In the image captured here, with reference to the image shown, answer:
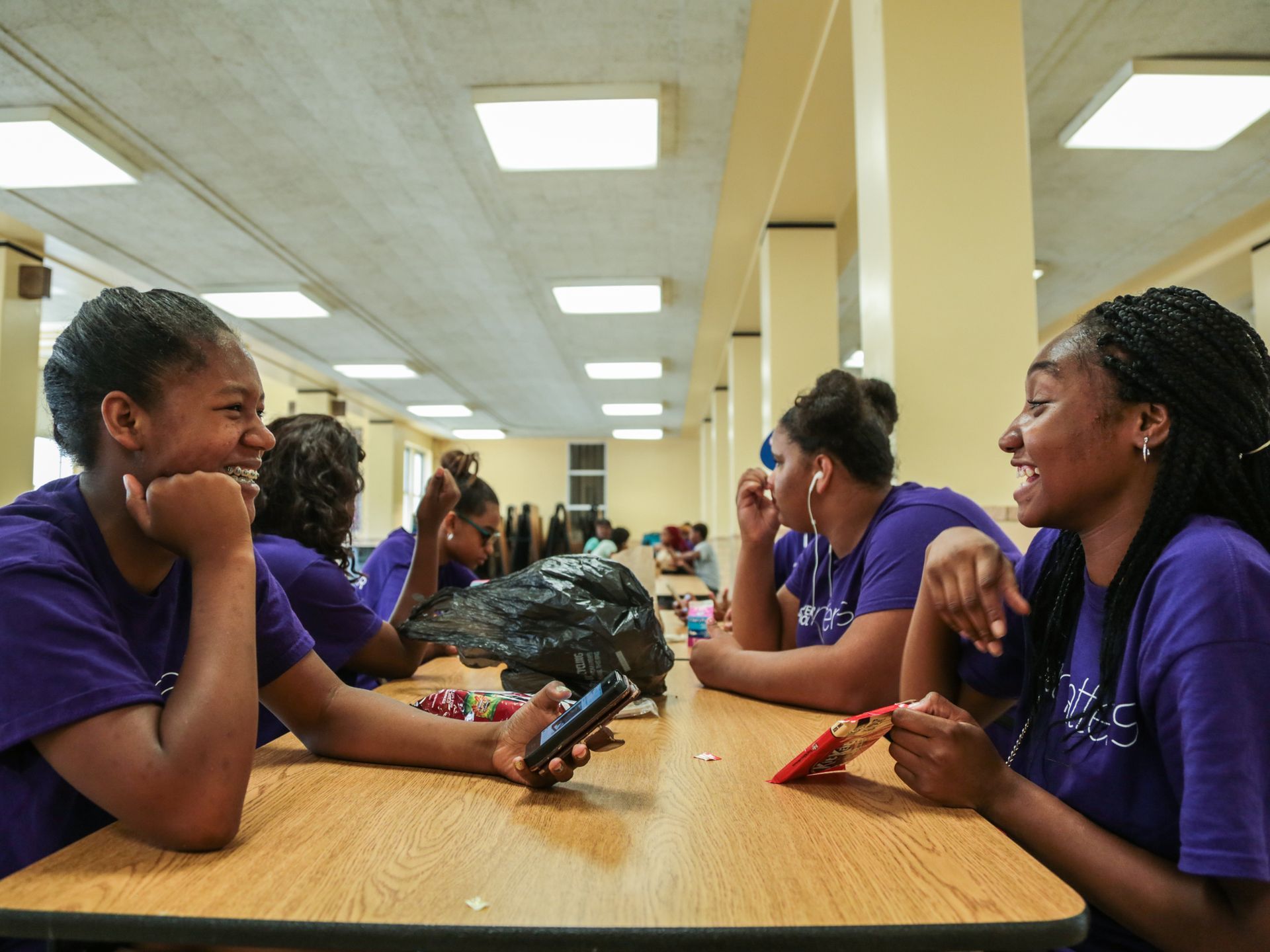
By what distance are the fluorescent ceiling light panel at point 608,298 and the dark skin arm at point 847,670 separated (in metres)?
5.72

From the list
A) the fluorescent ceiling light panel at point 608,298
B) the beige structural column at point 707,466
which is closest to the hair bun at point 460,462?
the fluorescent ceiling light panel at point 608,298

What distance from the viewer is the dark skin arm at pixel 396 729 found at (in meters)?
1.24

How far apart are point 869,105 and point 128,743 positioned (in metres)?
3.12

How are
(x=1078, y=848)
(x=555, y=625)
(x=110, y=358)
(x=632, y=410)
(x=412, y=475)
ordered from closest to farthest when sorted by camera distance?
1. (x=1078, y=848)
2. (x=110, y=358)
3. (x=555, y=625)
4. (x=632, y=410)
5. (x=412, y=475)

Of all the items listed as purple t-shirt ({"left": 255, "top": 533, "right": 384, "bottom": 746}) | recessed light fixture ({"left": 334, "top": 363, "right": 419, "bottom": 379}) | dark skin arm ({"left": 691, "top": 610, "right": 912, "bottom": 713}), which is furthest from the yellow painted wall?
dark skin arm ({"left": 691, "top": 610, "right": 912, "bottom": 713})

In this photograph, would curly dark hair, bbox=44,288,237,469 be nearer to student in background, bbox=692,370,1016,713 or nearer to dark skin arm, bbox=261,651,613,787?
dark skin arm, bbox=261,651,613,787

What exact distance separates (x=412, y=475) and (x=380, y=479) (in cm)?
238

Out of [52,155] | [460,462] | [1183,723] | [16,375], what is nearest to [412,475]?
[16,375]

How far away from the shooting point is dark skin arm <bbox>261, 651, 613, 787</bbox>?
4.07ft

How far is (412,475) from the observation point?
57.6 feet

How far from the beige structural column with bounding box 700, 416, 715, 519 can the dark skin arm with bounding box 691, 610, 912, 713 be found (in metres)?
10.5

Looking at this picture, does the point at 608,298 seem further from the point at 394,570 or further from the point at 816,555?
the point at 816,555

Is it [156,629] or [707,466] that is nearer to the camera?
[156,629]

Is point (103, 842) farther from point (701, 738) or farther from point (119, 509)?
point (701, 738)
